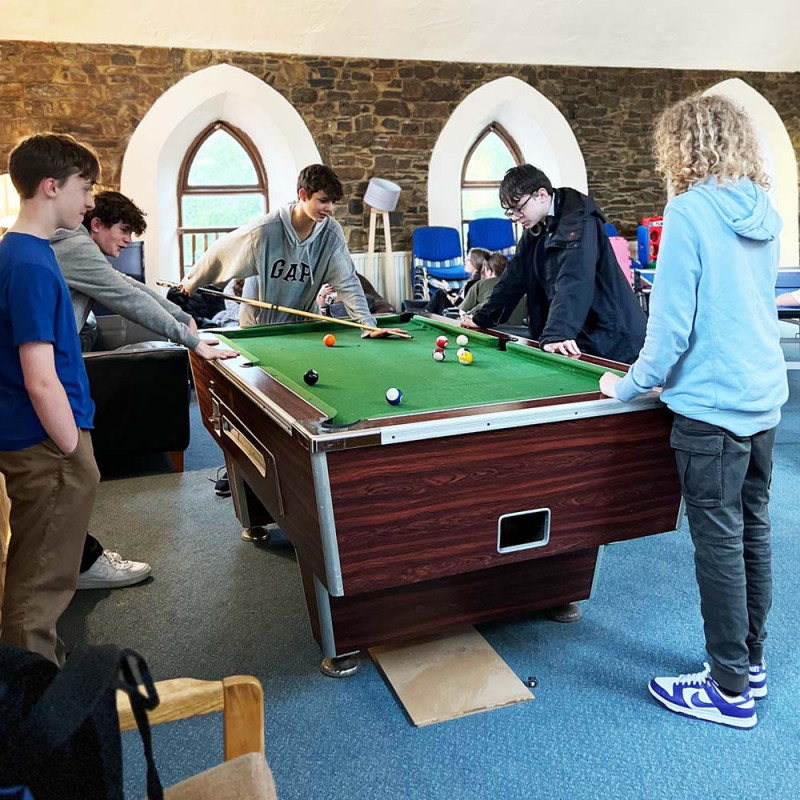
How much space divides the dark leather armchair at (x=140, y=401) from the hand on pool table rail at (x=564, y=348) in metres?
2.27

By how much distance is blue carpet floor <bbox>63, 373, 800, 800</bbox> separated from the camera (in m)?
1.83

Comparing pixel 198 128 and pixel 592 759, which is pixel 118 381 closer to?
pixel 592 759

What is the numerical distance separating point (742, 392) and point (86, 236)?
1.97 metres

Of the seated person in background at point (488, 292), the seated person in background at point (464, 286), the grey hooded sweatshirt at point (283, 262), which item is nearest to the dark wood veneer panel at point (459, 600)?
the grey hooded sweatshirt at point (283, 262)

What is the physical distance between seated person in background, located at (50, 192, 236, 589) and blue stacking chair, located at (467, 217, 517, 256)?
6168mm

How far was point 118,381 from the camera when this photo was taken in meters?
4.17

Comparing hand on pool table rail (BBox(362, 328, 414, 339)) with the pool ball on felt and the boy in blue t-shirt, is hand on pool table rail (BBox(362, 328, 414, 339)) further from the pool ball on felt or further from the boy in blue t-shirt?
the boy in blue t-shirt

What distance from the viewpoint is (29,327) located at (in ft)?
6.12

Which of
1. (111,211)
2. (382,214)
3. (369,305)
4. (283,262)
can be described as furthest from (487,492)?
(382,214)

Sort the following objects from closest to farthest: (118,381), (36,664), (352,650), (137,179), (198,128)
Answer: (36,664)
(352,650)
(118,381)
(137,179)
(198,128)

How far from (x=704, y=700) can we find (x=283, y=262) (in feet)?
8.54

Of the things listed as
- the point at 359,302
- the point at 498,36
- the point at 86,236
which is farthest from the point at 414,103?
the point at 86,236

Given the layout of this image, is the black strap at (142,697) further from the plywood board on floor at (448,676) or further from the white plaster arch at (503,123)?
the white plaster arch at (503,123)

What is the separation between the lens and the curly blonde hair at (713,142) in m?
1.86
